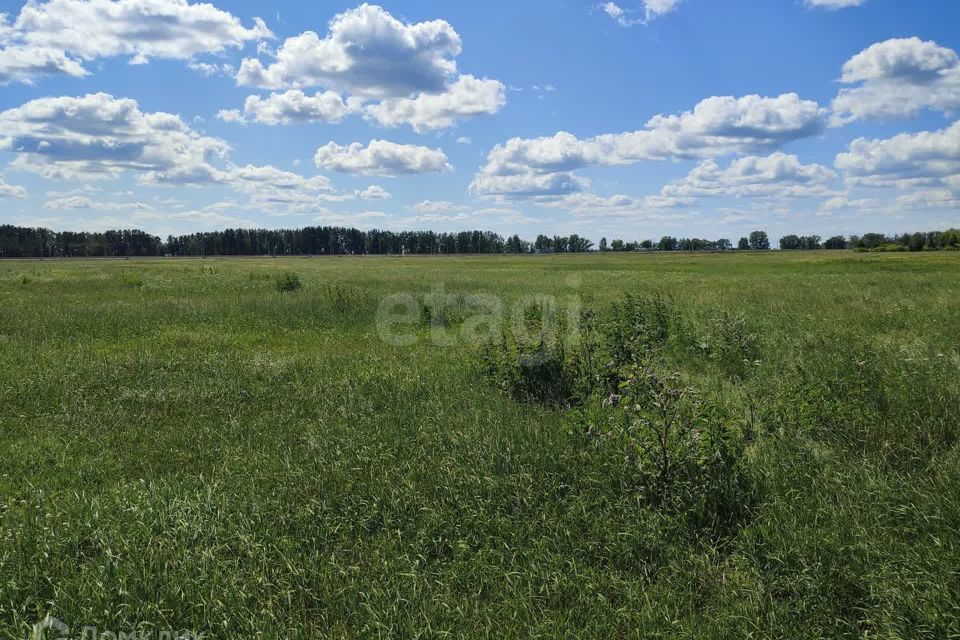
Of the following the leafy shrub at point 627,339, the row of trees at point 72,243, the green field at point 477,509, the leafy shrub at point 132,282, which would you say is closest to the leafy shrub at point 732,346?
the green field at point 477,509

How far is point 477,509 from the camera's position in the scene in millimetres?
5199

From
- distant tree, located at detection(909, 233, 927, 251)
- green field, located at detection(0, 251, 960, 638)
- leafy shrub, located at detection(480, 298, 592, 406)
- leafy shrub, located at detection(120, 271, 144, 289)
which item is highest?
distant tree, located at detection(909, 233, 927, 251)

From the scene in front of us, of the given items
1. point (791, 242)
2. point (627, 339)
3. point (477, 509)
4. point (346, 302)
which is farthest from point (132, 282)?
point (791, 242)

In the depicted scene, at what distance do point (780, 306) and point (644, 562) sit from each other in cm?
1624

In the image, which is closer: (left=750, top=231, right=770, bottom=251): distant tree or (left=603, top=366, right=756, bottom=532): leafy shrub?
(left=603, top=366, right=756, bottom=532): leafy shrub

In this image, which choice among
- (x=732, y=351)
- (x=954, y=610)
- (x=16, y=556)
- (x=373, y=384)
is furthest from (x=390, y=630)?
(x=732, y=351)

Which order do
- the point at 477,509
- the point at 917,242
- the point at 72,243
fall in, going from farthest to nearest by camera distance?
1. the point at 72,243
2. the point at 917,242
3. the point at 477,509

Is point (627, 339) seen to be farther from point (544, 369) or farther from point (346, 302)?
point (346, 302)

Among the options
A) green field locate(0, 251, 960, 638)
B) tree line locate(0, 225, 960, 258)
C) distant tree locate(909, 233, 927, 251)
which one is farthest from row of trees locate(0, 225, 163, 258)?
distant tree locate(909, 233, 927, 251)

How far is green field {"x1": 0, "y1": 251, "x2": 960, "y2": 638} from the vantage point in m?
3.91

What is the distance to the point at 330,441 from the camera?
683 centimetres

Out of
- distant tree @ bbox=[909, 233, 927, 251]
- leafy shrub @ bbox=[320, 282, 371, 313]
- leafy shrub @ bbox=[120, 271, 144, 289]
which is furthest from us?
distant tree @ bbox=[909, 233, 927, 251]

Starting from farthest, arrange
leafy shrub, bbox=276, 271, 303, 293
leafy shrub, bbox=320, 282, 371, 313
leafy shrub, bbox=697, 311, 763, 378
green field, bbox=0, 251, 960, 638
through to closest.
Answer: leafy shrub, bbox=276, 271, 303, 293 < leafy shrub, bbox=320, 282, 371, 313 < leafy shrub, bbox=697, 311, 763, 378 < green field, bbox=0, 251, 960, 638

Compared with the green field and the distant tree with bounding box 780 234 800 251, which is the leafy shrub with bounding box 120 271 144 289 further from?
the distant tree with bounding box 780 234 800 251
